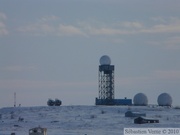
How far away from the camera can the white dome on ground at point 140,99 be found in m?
88.4

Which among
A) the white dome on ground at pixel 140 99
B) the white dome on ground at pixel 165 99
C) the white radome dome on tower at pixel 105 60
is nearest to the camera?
the white dome on ground at pixel 165 99

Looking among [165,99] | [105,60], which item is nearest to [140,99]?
[165,99]

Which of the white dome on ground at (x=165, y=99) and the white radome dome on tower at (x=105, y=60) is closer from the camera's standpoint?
the white dome on ground at (x=165, y=99)

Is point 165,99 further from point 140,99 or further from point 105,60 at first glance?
point 105,60

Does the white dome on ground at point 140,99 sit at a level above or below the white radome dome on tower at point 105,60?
below

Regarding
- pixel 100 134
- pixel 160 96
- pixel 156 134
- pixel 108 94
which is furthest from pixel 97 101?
pixel 156 134

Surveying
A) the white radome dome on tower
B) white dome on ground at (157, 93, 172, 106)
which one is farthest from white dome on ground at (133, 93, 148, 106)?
the white radome dome on tower

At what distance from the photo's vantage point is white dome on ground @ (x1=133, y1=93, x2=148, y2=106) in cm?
8838

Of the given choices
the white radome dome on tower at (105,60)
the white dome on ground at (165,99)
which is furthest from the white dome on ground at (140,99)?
the white radome dome on tower at (105,60)

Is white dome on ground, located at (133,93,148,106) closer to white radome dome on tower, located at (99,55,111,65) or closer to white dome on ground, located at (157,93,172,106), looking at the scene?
white dome on ground, located at (157,93,172,106)

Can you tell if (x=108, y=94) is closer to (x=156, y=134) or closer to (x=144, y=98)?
(x=144, y=98)

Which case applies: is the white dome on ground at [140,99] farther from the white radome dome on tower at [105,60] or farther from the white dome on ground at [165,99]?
the white radome dome on tower at [105,60]

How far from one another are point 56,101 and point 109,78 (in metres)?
8.11

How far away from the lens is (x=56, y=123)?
169 ft
